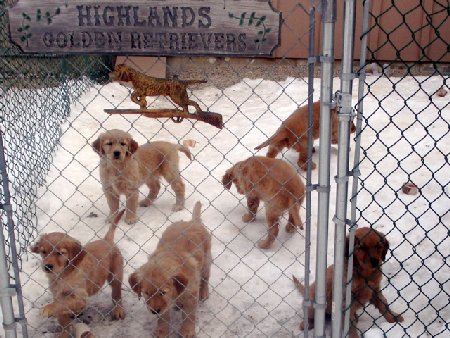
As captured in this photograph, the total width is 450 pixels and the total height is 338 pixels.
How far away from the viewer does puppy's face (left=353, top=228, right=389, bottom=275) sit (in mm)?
3193

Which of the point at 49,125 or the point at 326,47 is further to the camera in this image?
the point at 49,125

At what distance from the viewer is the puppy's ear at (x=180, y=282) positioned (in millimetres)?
3268

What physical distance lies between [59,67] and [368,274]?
534 cm

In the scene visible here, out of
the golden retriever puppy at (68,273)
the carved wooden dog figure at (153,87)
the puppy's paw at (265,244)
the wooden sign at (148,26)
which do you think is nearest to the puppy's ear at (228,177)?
the puppy's paw at (265,244)

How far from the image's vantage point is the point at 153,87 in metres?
2.73

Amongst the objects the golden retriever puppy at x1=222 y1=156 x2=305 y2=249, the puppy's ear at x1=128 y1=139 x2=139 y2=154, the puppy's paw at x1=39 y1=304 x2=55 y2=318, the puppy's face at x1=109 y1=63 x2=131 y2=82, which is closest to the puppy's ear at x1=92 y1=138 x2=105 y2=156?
the puppy's ear at x1=128 y1=139 x2=139 y2=154

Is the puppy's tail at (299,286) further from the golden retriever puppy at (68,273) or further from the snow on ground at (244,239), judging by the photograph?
the golden retriever puppy at (68,273)

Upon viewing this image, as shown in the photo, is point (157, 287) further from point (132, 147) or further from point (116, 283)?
point (132, 147)

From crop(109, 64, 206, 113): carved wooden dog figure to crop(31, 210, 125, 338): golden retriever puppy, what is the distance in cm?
114

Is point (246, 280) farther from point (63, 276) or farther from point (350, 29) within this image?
point (350, 29)

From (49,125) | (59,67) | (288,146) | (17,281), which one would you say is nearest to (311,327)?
(17,281)

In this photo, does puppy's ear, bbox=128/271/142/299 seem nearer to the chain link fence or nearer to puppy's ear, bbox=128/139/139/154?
the chain link fence

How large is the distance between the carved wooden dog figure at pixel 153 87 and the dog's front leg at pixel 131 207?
7.93ft

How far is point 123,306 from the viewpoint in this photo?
380cm
